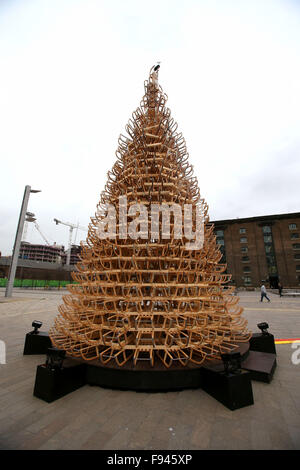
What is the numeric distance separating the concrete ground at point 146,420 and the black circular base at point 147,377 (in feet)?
0.34

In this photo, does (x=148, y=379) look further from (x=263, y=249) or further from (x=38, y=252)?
(x=38, y=252)

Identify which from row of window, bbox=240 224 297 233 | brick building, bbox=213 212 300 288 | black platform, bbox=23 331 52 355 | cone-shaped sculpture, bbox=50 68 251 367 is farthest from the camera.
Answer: row of window, bbox=240 224 297 233

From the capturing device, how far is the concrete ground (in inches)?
88.0

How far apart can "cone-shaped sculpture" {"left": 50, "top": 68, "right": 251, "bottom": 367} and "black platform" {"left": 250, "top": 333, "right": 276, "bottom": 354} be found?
44 cm

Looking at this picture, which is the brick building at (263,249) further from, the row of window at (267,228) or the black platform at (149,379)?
the black platform at (149,379)

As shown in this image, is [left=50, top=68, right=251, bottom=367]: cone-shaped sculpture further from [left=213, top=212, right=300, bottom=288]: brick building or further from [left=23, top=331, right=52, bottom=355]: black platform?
[left=213, top=212, right=300, bottom=288]: brick building

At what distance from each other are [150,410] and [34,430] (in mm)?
1479

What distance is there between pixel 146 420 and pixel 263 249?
46.0 metres

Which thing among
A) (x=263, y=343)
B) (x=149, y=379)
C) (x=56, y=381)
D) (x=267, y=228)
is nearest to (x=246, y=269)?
(x=267, y=228)

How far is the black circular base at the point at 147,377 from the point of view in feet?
10.7

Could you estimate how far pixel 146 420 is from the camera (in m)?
2.60

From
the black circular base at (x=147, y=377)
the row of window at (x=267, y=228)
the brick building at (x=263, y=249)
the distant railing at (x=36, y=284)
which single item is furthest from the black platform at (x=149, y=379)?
the row of window at (x=267, y=228)

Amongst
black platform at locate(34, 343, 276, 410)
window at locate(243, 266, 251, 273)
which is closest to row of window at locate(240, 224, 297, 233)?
window at locate(243, 266, 251, 273)

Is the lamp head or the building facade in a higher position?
the building facade
